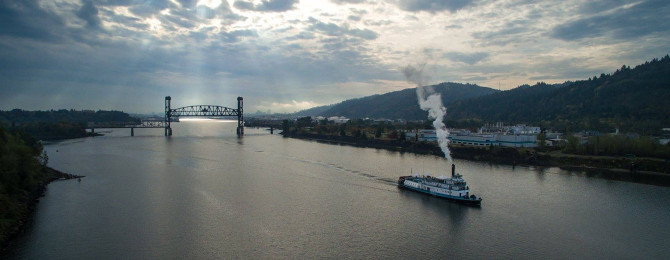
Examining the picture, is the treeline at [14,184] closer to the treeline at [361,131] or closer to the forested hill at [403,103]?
the treeline at [361,131]

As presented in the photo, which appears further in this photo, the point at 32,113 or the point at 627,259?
the point at 32,113

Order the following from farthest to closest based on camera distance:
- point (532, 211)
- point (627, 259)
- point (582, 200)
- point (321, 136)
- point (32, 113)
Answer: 1. point (32, 113)
2. point (321, 136)
3. point (582, 200)
4. point (532, 211)
5. point (627, 259)

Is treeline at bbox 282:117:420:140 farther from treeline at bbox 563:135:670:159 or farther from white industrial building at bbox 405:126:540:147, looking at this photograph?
treeline at bbox 563:135:670:159

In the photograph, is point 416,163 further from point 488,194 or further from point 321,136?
Result: point 321,136

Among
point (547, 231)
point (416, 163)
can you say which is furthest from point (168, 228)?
point (416, 163)

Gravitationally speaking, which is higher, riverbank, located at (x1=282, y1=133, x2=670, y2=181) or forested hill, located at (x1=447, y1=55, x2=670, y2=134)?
forested hill, located at (x1=447, y1=55, x2=670, y2=134)

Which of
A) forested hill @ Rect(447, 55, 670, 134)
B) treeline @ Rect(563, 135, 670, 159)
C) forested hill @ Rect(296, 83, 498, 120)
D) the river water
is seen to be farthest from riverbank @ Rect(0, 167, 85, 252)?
forested hill @ Rect(296, 83, 498, 120)

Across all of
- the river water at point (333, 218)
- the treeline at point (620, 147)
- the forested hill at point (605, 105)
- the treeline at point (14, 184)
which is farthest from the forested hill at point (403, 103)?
the treeline at point (14, 184)
